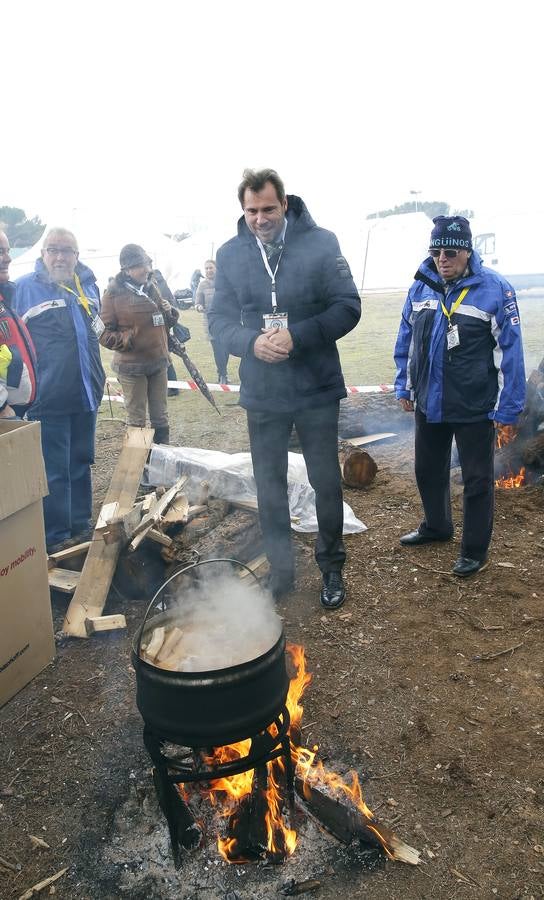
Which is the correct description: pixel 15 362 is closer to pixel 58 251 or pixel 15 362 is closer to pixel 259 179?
pixel 58 251

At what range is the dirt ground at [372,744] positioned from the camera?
2303 millimetres

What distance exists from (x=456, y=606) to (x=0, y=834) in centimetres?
273

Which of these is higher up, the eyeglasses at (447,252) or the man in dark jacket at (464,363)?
the eyeglasses at (447,252)

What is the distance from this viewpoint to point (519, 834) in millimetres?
2400

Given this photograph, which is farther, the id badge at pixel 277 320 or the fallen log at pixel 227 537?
the fallen log at pixel 227 537

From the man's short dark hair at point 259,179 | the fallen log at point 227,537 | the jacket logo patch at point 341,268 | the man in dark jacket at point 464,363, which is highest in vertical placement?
the man's short dark hair at point 259,179

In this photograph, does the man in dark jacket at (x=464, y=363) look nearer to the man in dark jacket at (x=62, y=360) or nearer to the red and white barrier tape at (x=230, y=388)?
the man in dark jacket at (x=62, y=360)

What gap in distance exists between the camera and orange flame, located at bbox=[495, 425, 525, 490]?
5684 mm

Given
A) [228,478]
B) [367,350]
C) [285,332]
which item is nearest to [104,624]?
[228,478]

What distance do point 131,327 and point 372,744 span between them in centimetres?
475

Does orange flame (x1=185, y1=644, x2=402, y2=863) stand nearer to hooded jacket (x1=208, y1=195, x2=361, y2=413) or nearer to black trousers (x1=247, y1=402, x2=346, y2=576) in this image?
black trousers (x1=247, y1=402, x2=346, y2=576)

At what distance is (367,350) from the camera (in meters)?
14.1

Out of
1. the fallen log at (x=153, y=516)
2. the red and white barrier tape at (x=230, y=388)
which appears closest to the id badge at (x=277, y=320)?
the fallen log at (x=153, y=516)

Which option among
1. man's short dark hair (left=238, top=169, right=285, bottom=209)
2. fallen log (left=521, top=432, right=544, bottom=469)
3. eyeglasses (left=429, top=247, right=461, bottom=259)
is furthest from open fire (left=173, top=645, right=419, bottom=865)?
fallen log (left=521, top=432, right=544, bottom=469)
